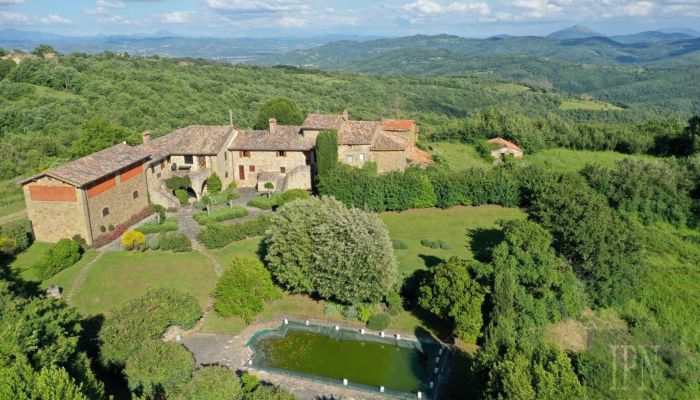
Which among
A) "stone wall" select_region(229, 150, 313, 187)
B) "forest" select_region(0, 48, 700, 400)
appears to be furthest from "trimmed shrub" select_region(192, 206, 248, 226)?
"stone wall" select_region(229, 150, 313, 187)

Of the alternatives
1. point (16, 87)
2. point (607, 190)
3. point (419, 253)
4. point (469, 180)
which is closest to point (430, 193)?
point (469, 180)

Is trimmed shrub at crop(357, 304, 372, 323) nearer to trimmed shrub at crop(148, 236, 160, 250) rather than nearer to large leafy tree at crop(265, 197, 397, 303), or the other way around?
large leafy tree at crop(265, 197, 397, 303)

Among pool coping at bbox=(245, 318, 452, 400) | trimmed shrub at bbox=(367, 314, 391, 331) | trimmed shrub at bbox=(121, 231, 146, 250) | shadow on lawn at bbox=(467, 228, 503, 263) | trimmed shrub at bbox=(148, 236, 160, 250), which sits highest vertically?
trimmed shrub at bbox=(121, 231, 146, 250)

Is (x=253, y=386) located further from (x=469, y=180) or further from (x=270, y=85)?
(x=270, y=85)

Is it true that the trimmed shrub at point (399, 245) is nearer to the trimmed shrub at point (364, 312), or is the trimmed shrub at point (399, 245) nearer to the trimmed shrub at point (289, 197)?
the trimmed shrub at point (364, 312)

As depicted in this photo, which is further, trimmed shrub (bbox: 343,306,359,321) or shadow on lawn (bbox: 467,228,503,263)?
shadow on lawn (bbox: 467,228,503,263)

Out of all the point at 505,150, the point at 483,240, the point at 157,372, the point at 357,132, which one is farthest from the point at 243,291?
the point at 505,150
